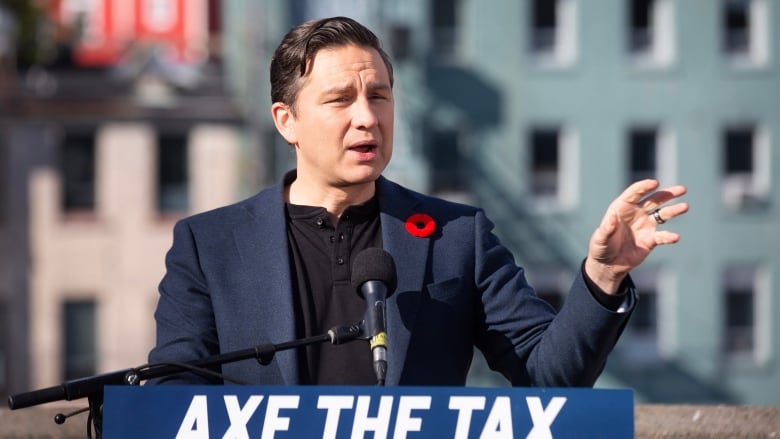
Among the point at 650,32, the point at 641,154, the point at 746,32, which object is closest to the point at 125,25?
the point at 650,32

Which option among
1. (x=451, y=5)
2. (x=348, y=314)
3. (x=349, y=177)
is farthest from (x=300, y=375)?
(x=451, y=5)

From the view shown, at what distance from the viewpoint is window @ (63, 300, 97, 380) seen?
29406 millimetres

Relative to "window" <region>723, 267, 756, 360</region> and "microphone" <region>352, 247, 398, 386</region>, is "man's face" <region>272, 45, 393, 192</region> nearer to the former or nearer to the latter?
"microphone" <region>352, 247, 398, 386</region>

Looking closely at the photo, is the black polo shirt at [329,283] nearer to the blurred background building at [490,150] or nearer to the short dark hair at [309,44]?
the short dark hair at [309,44]

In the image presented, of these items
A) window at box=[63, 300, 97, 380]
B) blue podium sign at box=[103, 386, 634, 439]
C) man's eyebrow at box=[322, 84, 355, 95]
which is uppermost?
man's eyebrow at box=[322, 84, 355, 95]

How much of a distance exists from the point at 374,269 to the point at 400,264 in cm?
37

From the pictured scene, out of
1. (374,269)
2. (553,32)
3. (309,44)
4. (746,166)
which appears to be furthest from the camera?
(746,166)

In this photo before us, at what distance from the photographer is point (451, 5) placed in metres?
30.0

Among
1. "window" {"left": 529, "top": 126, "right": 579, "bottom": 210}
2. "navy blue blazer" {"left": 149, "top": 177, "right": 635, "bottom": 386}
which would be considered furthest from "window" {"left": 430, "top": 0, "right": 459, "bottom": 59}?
"navy blue blazer" {"left": 149, "top": 177, "right": 635, "bottom": 386}

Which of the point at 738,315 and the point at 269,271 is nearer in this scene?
the point at 269,271

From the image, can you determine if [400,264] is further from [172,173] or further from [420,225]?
[172,173]

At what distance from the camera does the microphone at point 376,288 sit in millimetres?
2986

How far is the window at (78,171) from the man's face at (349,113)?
26.9 m

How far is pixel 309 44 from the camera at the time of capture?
11.6ft
